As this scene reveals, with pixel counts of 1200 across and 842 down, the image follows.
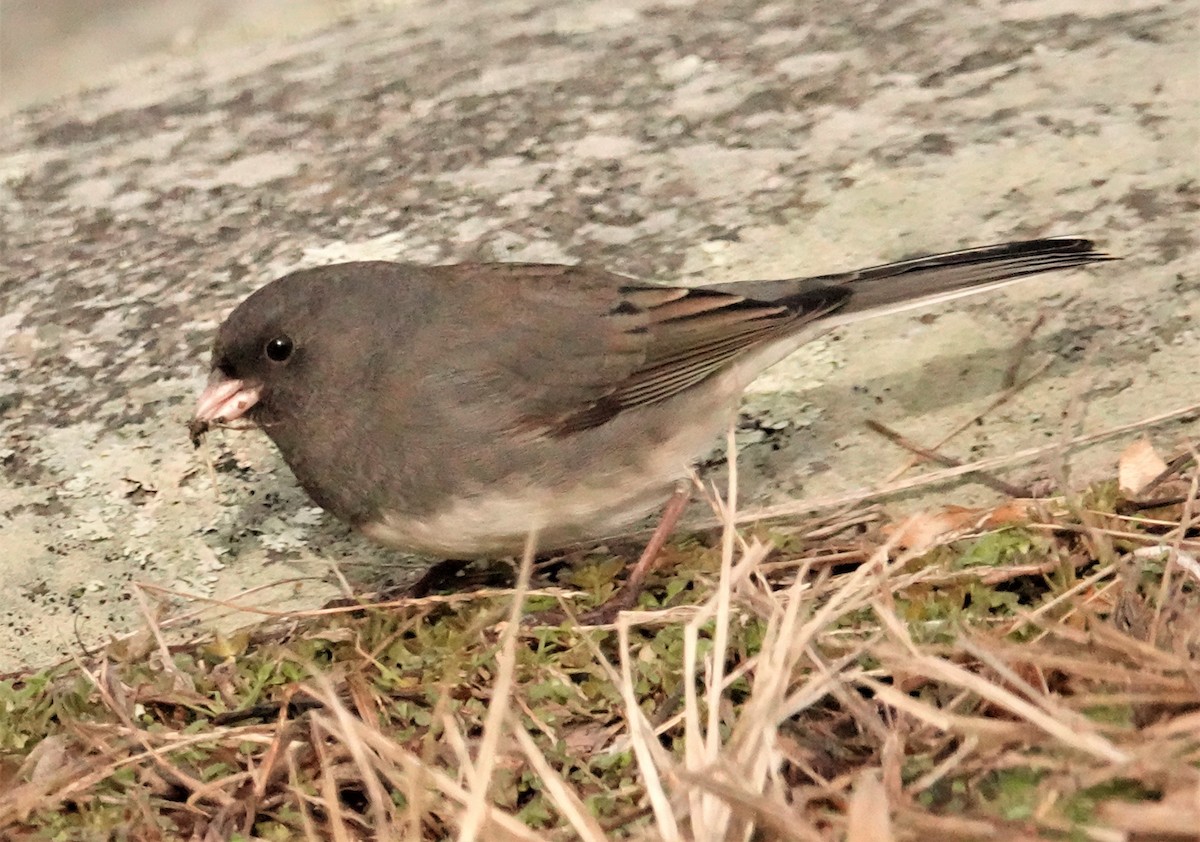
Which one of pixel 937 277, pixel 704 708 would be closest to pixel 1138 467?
pixel 937 277

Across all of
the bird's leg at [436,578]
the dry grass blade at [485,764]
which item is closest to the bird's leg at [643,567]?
Result: the bird's leg at [436,578]

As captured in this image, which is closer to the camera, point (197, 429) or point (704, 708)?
point (704, 708)

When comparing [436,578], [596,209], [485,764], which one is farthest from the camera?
[596,209]

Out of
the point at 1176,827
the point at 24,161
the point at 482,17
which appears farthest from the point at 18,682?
the point at 482,17

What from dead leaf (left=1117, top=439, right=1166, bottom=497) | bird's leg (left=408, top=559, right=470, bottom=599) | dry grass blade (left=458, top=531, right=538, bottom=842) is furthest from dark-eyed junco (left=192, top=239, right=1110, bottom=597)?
dry grass blade (left=458, top=531, right=538, bottom=842)

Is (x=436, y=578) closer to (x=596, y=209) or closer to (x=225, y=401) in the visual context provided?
(x=225, y=401)

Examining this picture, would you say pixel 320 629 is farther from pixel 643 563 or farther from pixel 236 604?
pixel 643 563
